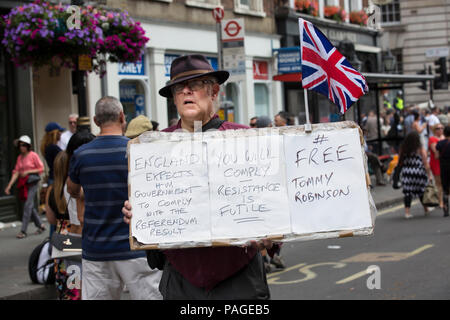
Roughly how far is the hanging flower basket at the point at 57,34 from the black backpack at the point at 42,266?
3492 mm

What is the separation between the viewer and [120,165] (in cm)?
595

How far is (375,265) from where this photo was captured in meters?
9.69

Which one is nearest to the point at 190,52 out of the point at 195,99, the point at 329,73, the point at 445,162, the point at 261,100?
the point at 261,100

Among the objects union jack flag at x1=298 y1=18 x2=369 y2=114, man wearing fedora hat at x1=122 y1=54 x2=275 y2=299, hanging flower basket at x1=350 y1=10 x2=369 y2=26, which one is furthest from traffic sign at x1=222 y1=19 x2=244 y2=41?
hanging flower basket at x1=350 y1=10 x2=369 y2=26

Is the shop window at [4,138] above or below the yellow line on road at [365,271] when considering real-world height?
above

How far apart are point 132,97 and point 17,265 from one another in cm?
907

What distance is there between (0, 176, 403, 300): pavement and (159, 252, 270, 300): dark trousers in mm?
5218

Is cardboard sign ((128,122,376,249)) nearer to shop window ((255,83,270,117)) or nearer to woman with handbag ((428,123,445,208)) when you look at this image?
woman with handbag ((428,123,445,208))

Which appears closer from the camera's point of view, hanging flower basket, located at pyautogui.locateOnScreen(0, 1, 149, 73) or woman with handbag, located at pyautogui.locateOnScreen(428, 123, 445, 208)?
hanging flower basket, located at pyautogui.locateOnScreen(0, 1, 149, 73)

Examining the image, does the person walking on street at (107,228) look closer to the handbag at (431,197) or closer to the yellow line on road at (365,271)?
the yellow line on road at (365,271)

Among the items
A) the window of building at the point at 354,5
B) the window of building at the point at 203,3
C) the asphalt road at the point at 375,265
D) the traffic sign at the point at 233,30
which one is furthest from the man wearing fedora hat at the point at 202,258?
the window of building at the point at 354,5

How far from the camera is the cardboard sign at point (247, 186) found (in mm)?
3955

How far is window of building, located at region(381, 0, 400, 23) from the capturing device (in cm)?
4962

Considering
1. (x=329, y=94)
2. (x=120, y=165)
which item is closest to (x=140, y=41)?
(x=120, y=165)
